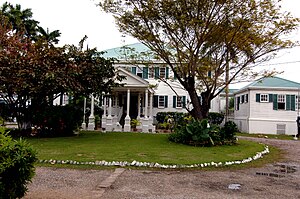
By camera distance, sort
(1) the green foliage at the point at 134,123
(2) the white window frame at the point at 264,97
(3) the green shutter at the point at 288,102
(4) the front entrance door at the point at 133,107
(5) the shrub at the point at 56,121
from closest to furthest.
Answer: (5) the shrub at the point at 56,121 < (1) the green foliage at the point at 134,123 < (3) the green shutter at the point at 288,102 < (2) the white window frame at the point at 264,97 < (4) the front entrance door at the point at 133,107

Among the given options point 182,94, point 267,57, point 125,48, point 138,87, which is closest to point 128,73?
point 138,87

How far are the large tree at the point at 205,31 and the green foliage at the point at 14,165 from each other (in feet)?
35.9

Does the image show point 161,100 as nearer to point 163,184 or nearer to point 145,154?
point 145,154

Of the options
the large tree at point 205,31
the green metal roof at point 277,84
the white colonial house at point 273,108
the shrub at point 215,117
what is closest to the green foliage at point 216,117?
the shrub at point 215,117

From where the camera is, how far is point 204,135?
13812mm

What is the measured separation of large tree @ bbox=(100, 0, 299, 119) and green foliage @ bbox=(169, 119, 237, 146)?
1.86 m

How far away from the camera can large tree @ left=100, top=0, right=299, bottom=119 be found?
14.4m

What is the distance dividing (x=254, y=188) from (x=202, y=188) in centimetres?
118

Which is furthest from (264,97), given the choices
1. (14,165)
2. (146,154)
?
(14,165)

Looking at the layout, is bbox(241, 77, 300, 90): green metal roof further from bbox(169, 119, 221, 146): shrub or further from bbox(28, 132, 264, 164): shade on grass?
bbox(28, 132, 264, 164): shade on grass

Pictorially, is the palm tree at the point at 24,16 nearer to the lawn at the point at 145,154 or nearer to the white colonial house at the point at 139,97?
the white colonial house at the point at 139,97

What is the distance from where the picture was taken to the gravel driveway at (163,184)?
638 cm

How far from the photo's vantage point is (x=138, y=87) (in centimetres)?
2291

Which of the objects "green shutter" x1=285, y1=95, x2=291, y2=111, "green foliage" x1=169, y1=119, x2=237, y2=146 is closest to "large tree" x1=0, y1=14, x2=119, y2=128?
"green foliage" x1=169, y1=119, x2=237, y2=146
